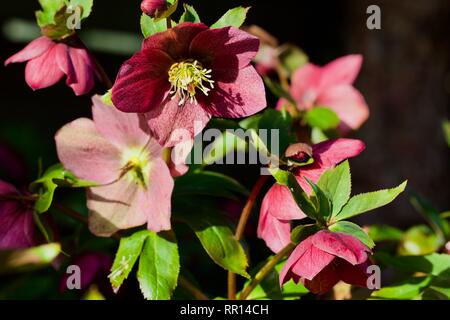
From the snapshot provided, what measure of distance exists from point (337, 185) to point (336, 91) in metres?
0.40

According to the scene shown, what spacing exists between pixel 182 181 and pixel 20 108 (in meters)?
1.75

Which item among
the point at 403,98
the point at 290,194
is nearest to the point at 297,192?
the point at 290,194

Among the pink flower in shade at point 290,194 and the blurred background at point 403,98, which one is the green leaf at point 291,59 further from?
the blurred background at point 403,98

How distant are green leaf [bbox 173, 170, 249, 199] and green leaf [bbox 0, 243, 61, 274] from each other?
1.34 feet

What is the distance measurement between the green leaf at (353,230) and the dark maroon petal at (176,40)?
24 cm

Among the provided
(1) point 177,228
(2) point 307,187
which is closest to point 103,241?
(1) point 177,228

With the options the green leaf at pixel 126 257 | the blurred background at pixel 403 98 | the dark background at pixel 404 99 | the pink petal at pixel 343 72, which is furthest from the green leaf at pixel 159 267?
the dark background at pixel 404 99

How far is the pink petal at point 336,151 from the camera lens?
2.41ft

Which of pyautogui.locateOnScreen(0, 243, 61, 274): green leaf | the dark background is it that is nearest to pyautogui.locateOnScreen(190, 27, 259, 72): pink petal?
pyautogui.locateOnScreen(0, 243, 61, 274): green leaf

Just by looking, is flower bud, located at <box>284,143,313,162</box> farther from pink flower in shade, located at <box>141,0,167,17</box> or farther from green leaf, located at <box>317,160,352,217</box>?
pink flower in shade, located at <box>141,0,167,17</box>

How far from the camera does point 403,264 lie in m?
0.86

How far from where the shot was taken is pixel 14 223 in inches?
30.6
